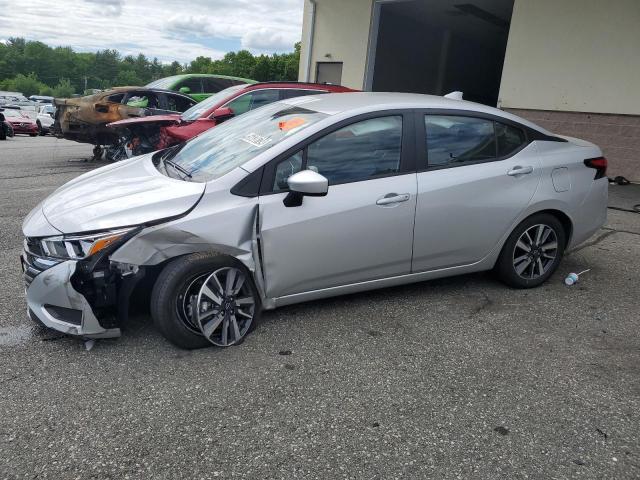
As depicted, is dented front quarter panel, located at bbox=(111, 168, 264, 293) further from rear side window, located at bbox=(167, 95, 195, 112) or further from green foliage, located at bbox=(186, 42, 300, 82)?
green foliage, located at bbox=(186, 42, 300, 82)

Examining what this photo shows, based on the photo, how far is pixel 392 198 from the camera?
3.70 m

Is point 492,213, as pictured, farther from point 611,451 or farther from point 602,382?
point 611,451

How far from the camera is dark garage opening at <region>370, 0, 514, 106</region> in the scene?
1623 centimetres

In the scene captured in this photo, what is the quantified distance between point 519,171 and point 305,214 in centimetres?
189

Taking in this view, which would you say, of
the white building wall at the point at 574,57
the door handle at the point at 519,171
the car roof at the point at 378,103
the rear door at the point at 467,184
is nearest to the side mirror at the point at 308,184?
the car roof at the point at 378,103

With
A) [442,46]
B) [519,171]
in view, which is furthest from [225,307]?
[442,46]

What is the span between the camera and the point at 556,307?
421 centimetres

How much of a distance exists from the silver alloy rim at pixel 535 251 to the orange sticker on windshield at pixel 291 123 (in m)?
2.02

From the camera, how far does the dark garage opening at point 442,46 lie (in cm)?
1623

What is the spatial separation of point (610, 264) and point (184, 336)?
428 centimetres

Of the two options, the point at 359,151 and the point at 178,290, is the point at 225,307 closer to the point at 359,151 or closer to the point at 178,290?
the point at 178,290

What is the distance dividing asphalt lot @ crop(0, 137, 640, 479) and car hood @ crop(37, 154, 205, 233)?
798 mm

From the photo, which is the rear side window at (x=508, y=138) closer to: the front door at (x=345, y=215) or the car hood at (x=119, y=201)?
the front door at (x=345, y=215)

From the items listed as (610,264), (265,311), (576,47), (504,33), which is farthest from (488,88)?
(265,311)
